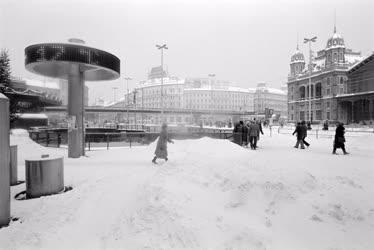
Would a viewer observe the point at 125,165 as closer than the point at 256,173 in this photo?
No

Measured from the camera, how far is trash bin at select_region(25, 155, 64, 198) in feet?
20.5

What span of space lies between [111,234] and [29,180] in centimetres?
303

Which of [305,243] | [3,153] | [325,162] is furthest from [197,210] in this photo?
[325,162]

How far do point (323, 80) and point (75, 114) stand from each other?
233 feet

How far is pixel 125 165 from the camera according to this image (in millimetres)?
9781

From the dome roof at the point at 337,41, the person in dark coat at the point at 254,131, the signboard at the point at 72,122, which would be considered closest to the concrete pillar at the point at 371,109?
the dome roof at the point at 337,41

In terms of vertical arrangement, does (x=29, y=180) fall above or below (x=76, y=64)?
below

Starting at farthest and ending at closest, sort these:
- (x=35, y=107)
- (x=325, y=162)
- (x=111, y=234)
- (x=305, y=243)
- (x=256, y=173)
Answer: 1. (x=35, y=107)
2. (x=325, y=162)
3. (x=256, y=173)
4. (x=305, y=243)
5. (x=111, y=234)

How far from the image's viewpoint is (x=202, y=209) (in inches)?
229

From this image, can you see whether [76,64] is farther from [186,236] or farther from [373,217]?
[373,217]

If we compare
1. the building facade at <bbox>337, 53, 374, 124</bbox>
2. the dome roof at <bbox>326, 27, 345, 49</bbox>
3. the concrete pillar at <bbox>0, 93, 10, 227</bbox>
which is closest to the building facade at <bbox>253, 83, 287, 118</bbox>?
the dome roof at <bbox>326, 27, 345, 49</bbox>

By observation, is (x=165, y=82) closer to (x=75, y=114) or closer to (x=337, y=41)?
(x=337, y=41)

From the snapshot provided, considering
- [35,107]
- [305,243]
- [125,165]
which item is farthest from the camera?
[35,107]

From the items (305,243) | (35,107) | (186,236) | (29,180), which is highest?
(35,107)
